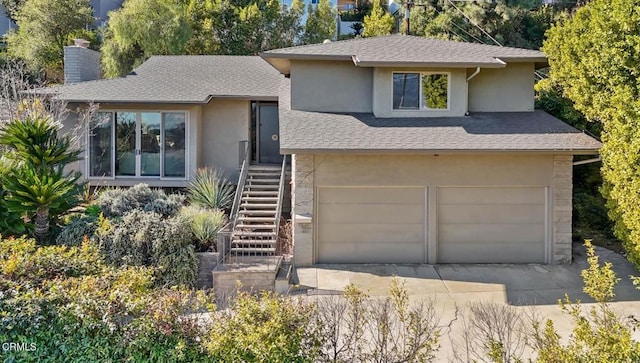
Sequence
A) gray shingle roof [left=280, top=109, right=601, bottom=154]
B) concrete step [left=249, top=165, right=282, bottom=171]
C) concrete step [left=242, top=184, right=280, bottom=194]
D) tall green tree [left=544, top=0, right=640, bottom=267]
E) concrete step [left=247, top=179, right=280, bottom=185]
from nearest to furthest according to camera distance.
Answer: tall green tree [left=544, top=0, right=640, bottom=267], gray shingle roof [left=280, top=109, right=601, bottom=154], concrete step [left=242, top=184, right=280, bottom=194], concrete step [left=247, top=179, right=280, bottom=185], concrete step [left=249, top=165, right=282, bottom=171]

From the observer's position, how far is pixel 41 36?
82.0 ft

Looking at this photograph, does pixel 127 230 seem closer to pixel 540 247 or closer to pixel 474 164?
pixel 474 164

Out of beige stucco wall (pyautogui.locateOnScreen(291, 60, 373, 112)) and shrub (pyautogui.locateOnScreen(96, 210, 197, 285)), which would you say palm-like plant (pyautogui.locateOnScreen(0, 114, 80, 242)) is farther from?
beige stucco wall (pyautogui.locateOnScreen(291, 60, 373, 112))

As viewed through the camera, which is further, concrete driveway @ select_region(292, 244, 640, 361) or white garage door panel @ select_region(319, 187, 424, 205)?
white garage door panel @ select_region(319, 187, 424, 205)

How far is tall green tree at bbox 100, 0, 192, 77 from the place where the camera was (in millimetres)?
22406

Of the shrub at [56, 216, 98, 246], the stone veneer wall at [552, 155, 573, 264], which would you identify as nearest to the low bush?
the shrub at [56, 216, 98, 246]

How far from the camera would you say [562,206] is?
10.4m

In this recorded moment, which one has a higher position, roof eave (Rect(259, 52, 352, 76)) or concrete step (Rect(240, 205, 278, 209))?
roof eave (Rect(259, 52, 352, 76))

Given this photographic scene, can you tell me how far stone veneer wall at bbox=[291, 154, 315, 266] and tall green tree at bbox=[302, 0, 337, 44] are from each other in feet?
63.6

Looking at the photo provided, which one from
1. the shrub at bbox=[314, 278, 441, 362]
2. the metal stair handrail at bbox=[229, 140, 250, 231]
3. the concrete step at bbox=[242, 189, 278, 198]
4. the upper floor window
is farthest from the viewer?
the concrete step at bbox=[242, 189, 278, 198]

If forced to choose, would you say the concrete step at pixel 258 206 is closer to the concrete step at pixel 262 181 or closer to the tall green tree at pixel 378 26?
the concrete step at pixel 262 181

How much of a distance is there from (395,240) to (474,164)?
2692mm

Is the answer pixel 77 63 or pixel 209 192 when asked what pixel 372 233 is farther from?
pixel 77 63

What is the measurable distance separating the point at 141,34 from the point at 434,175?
18786 mm
